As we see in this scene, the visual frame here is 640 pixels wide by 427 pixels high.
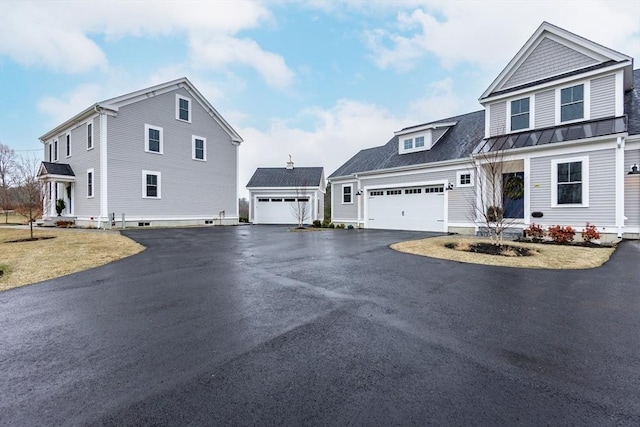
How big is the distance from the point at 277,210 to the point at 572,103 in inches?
834

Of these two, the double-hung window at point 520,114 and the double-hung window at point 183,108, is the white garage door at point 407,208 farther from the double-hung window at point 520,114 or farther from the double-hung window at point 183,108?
the double-hung window at point 183,108

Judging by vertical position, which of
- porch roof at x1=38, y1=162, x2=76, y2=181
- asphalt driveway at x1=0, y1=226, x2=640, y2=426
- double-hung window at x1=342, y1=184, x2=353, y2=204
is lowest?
asphalt driveway at x1=0, y1=226, x2=640, y2=426

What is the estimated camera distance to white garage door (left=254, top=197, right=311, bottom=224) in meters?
26.8

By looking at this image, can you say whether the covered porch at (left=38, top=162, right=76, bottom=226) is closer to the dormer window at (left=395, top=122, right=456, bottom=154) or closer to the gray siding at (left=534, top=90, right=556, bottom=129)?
the dormer window at (left=395, top=122, right=456, bottom=154)

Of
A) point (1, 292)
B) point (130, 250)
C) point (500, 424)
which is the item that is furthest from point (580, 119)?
point (1, 292)

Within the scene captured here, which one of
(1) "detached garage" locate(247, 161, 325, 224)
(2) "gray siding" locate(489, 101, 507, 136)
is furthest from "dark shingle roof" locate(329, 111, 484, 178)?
(1) "detached garage" locate(247, 161, 325, 224)

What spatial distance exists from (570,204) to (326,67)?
1777 centimetres

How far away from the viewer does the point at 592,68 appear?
37.5ft

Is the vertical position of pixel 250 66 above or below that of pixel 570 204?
above

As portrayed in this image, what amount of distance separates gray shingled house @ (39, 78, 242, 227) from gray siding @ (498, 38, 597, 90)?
19.1 m

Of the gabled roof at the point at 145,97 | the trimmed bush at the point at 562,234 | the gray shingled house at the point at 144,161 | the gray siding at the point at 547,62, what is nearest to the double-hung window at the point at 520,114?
the gray siding at the point at 547,62

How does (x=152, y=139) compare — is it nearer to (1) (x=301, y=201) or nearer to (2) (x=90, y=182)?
(2) (x=90, y=182)

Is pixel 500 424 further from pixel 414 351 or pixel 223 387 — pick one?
pixel 223 387

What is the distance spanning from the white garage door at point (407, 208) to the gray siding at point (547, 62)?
240 inches
